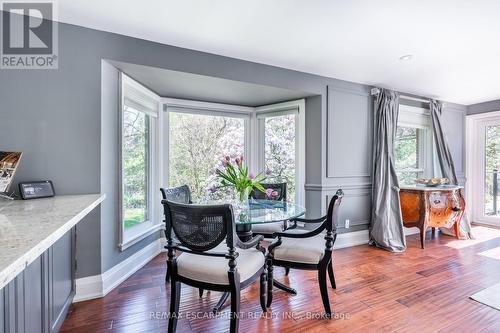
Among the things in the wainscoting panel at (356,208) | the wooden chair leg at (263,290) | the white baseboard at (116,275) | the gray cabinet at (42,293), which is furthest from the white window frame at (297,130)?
the gray cabinet at (42,293)

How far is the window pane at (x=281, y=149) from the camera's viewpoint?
3.92m

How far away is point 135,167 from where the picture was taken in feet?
10.0

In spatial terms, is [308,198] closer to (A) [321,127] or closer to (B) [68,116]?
(A) [321,127]

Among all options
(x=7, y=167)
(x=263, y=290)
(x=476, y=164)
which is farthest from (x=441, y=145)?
(x=7, y=167)

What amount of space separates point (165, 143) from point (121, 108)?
1064 mm

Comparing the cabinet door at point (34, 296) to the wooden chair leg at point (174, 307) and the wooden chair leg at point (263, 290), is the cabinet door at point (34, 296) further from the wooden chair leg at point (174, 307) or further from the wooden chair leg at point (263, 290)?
the wooden chair leg at point (263, 290)

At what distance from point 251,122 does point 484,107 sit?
4.27m

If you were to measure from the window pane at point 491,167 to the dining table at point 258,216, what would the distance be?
14.8 ft

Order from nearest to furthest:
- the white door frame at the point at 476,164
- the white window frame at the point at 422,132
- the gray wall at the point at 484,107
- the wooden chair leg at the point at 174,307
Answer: the wooden chair leg at the point at 174,307, the white window frame at the point at 422,132, the gray wall at the point at 484,107, the white door frame at the point at 476,164

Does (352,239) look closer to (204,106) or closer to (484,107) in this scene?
(204,106)

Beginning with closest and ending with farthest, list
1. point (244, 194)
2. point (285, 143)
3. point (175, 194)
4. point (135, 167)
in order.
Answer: point (244, 194)
point (175, 194)
point (135, 167)
point (285, 143)

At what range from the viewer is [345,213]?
370cm

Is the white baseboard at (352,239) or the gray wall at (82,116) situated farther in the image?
the white baseboard at (352,239)

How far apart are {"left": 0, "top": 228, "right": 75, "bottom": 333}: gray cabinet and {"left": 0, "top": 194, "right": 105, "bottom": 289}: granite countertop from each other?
7.9 inches
